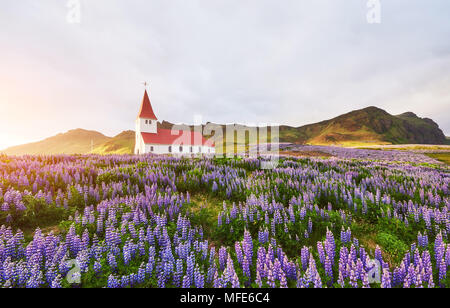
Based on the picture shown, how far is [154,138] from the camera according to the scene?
7944 cm

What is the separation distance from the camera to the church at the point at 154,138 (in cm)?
7742

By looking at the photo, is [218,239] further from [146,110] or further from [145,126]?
[146,110]

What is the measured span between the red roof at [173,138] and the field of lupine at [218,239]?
76432 mm

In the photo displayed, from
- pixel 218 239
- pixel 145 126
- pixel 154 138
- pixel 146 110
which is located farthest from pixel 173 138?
pixel 218 239

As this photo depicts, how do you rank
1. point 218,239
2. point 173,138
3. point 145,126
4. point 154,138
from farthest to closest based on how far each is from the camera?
1. point 173,138
2. point 145,126
3. point 154,138
4. point 218,239

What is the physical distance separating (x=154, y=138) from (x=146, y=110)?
13.5 metres

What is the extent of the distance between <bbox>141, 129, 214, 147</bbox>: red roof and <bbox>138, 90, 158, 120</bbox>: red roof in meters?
7.18

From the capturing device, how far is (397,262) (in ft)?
8.91

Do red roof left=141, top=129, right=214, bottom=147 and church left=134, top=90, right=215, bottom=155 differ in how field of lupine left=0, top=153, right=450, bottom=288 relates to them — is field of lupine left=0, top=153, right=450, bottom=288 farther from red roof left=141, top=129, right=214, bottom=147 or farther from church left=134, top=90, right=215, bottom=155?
red roof left=141, top=129, right=214, bottom=147

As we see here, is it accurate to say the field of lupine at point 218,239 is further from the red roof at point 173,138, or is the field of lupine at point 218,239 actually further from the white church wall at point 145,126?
the white church wall at point 145,126
